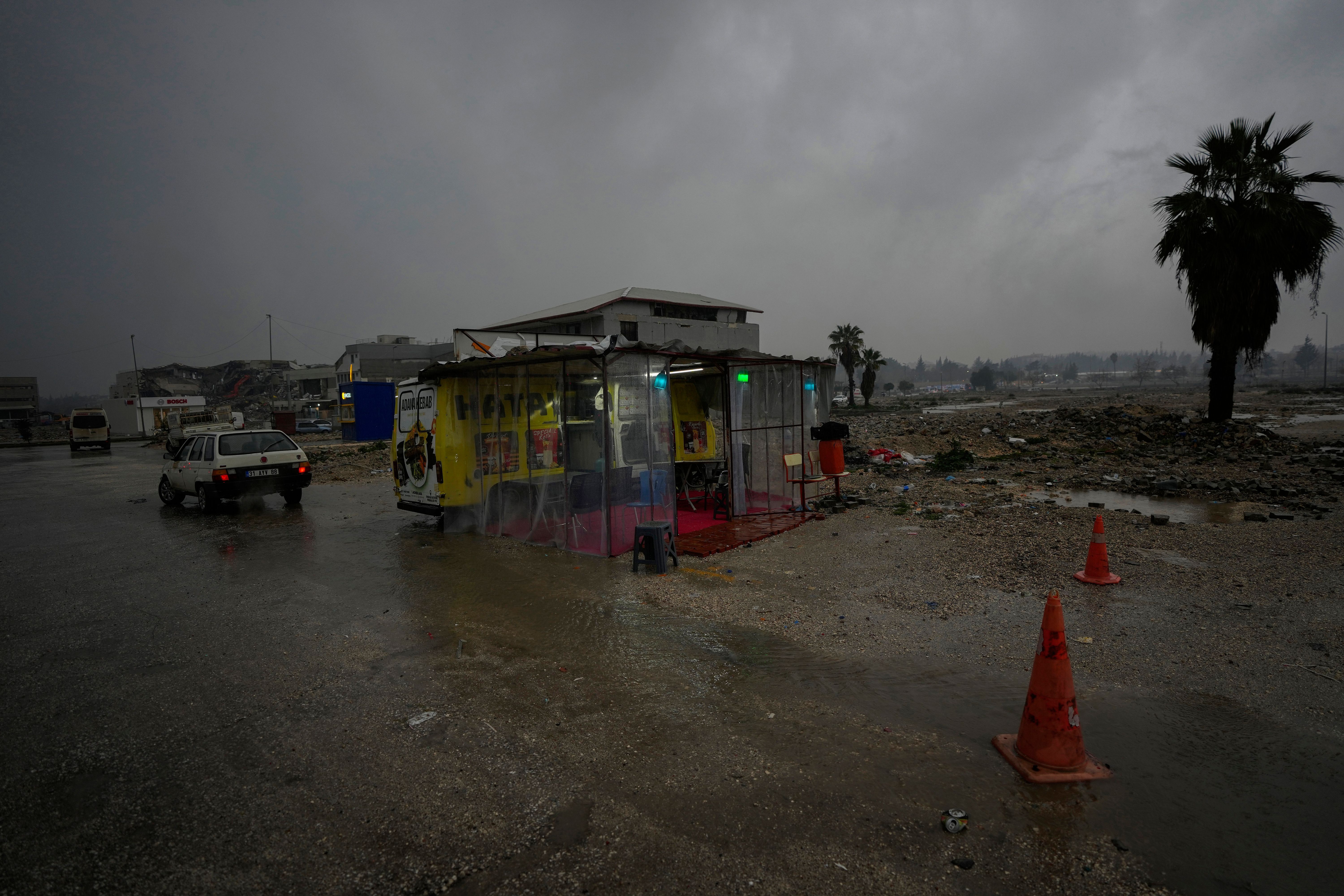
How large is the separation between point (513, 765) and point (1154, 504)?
39.3ft

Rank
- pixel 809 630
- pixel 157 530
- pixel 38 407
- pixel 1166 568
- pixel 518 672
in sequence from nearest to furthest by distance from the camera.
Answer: pixel 518 672 → pixel 809 630 → pixel 1166 568 → pixel 157 530 → pixel 38 407

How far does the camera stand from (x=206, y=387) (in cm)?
11825

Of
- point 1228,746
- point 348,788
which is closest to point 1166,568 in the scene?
point 1228,746

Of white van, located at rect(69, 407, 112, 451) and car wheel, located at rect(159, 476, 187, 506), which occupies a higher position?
white van, located at rect(69, 407, 112, 451)

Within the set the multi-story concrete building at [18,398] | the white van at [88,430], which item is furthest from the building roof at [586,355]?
the multi-story concrete building at [18,398]

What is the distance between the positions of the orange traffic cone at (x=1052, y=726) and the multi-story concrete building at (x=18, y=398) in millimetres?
119619

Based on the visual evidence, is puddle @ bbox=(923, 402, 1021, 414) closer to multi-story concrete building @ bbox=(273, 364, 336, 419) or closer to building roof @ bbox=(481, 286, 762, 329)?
building roof @ bbox=(481, 286, 762, 329)

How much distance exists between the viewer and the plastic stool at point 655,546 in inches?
294

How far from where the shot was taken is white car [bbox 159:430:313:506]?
1250 cm

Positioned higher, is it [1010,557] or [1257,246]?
[1257,246]

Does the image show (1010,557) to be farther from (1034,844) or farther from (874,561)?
(1034,844)

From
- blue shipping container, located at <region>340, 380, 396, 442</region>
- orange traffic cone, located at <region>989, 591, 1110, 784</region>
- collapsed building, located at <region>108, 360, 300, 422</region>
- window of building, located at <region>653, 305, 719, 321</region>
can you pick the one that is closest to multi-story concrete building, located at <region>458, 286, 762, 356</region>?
window of building, located at <region>653, 305, 719, 321</region>

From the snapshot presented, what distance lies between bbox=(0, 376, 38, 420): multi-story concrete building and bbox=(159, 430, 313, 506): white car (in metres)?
104

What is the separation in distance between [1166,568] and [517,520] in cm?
839
